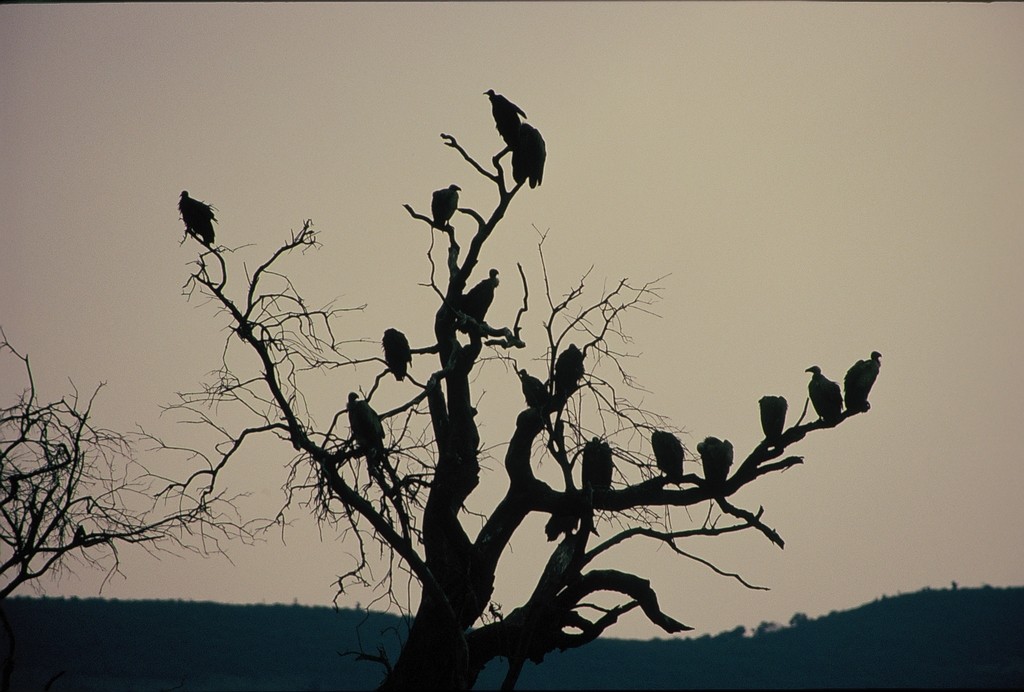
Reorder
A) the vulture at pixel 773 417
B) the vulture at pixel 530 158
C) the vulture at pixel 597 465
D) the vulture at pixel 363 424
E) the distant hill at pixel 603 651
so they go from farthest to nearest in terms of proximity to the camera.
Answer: the distant hill at pixel 603 651
the vulture at pixel 530 158
the vulture at pixel 597 465
the vulture at pixel 773 417
the vulture at pixel 363 424

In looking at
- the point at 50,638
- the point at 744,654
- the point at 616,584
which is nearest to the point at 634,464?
the point at 616,584

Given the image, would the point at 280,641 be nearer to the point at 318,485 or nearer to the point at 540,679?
the point at 540,679

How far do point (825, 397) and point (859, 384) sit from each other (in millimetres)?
249

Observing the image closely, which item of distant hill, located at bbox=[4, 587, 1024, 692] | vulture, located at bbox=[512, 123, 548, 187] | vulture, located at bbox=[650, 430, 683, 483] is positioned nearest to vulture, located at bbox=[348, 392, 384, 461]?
vulture, located at bbox=[650, 430, 683, 483]

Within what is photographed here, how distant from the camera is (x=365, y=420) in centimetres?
585

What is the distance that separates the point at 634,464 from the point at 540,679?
3911 cm

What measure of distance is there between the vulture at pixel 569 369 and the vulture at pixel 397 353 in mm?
1140

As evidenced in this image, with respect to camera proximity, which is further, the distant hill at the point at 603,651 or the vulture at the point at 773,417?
the distant hill at the point at 603,651

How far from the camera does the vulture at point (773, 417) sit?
6.50m

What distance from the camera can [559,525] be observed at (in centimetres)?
721

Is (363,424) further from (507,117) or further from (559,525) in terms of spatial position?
(507,117)

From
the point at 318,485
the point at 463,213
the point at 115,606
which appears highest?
the point at 115,606

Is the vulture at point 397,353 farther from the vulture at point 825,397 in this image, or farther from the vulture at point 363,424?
the vulture at point 825,397

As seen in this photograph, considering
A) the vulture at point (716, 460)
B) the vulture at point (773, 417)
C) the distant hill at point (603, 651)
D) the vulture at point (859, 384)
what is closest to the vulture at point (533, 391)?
the vulture at point (716, 460)
